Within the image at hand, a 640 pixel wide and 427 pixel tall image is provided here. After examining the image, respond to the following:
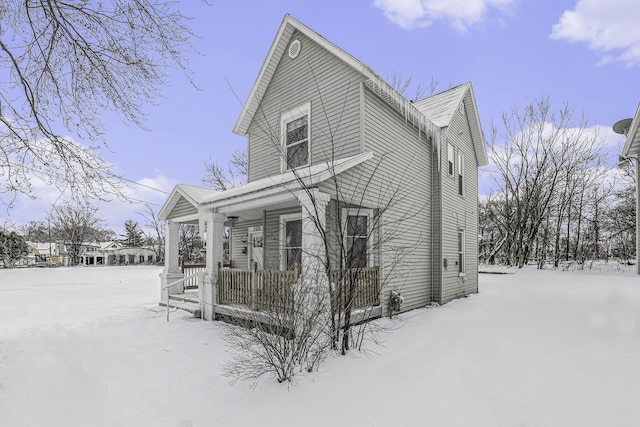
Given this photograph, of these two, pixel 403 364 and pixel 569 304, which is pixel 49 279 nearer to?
pixel 403 364

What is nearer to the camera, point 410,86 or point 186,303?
point 186,303

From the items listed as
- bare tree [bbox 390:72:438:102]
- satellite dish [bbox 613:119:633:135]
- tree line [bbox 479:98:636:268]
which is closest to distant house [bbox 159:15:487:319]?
satellite dish [bbox 613:119:633:135]

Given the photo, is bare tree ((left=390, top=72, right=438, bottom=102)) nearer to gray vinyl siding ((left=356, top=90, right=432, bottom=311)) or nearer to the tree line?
the tree line

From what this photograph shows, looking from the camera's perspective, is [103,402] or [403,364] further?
[403,364]

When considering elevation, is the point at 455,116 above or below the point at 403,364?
above

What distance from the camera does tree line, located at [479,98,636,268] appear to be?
23062mm

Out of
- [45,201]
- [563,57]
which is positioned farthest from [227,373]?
A: [563,57]

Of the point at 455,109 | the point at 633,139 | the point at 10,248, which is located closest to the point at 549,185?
the point at 633,139

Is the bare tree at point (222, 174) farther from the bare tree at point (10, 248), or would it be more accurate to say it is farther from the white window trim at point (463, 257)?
the white window trim at point (463, 257)

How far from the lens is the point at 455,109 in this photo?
11078mm

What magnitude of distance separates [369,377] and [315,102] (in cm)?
676

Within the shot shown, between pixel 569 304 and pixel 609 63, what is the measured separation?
45.8 feet

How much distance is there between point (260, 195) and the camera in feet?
23.6

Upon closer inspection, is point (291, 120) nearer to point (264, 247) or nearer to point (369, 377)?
point (264, 247)
